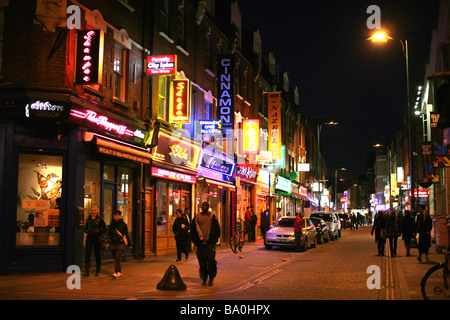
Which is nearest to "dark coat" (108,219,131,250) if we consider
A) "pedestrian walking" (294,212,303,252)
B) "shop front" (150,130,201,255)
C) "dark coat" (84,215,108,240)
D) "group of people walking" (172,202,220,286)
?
"dark coat" (84,215,108,240)

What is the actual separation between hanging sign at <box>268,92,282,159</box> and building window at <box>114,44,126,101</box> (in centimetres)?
1954

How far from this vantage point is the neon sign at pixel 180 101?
68.4 ft

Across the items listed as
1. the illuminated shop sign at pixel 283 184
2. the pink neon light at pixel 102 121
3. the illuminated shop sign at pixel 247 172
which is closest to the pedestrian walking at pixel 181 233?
the pink neon light at pixel 102 121

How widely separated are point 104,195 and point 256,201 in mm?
19447

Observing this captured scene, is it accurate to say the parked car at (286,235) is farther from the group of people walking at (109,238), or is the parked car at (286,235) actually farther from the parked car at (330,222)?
the group of people walking at (109,238)

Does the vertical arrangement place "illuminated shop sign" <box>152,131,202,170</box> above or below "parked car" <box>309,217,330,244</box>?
above

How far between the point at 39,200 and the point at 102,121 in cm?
306

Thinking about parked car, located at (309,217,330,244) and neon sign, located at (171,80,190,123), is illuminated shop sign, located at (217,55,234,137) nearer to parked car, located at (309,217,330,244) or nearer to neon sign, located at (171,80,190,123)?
neon sign, located at (171,80,190,123)

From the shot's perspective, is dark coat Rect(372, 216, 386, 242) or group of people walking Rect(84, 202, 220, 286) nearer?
group of people walking Rect(84, 202, 220, 286)

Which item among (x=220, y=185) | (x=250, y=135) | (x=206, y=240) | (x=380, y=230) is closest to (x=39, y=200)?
(x=206, y=240)

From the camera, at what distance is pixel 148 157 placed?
18438mm

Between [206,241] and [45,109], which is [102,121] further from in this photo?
[206,241]

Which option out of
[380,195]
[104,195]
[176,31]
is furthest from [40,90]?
[380,195]

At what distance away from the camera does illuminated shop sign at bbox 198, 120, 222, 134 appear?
23.9 meters
